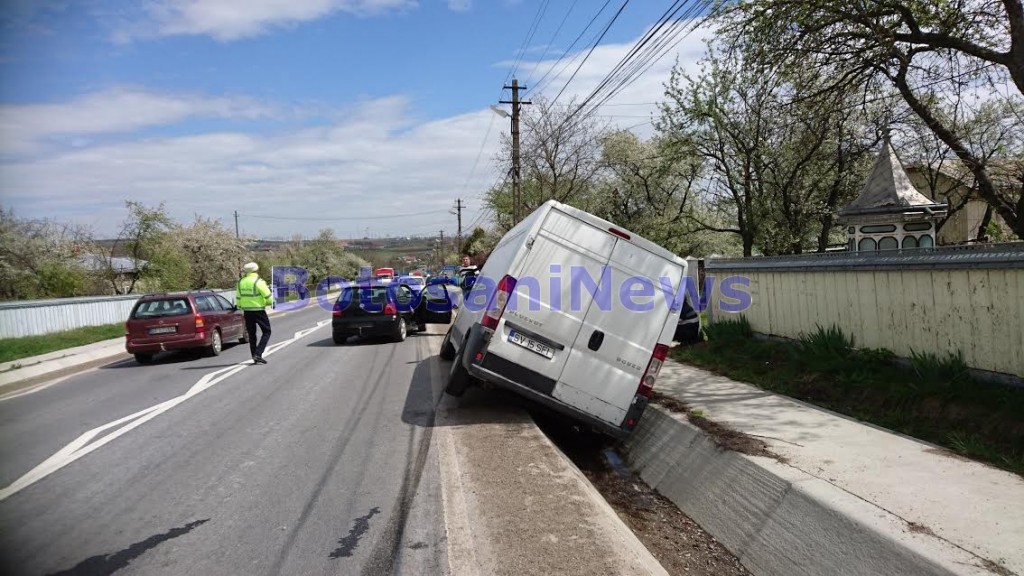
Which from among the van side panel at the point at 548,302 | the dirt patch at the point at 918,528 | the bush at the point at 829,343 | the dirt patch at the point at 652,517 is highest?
the van side panel at the point at 548,302

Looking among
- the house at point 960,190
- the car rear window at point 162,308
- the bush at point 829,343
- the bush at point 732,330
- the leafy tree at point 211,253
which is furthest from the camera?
the leafy tree at point 211,253

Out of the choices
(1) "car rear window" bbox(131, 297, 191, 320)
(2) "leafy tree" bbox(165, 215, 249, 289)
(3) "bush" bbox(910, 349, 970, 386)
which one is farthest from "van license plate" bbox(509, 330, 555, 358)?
(2) "leafy tree" bbox(165, 215, 249, 289)

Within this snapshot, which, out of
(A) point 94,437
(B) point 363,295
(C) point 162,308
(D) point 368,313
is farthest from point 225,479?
(B) point 363,295

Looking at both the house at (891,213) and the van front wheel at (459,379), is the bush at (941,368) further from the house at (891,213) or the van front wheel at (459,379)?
the house at (891,213)

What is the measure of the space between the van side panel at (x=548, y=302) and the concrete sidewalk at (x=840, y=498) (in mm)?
1619

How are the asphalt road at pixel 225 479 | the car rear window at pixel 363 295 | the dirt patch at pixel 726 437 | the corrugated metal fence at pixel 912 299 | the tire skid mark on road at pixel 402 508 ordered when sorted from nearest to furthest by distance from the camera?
the tire skid mark on road at pixel 402 508 < the asphalt road at pixel 225 479 < the dirt patch at pixel 726 437 < the corrugated metal fence at pixel 912 299 < the car rear window at pixel 363 295

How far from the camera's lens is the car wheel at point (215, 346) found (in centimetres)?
1497

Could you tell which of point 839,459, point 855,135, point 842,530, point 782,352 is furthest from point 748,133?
point 842,530

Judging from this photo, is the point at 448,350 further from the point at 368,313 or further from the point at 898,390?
the point at 898,390

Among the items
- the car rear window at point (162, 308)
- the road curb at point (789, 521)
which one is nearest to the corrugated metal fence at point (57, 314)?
the car rear window at point (162, 308)

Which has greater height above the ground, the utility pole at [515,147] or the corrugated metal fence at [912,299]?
the utility pole at [515,147]

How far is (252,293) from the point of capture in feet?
41.1

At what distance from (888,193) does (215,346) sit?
15723 millimetres

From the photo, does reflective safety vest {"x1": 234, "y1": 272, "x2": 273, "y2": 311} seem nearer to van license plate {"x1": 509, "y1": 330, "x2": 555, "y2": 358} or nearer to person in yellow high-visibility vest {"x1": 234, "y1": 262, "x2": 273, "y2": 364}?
person in yellow high-visibility vest {"x1": 234, "y1": 262, "x2": 273, "y2": 364}
